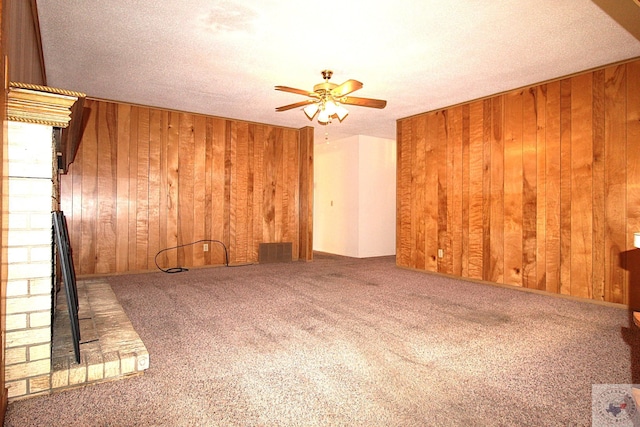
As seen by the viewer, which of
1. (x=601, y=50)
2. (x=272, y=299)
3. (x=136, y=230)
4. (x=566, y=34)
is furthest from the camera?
(x=136, y=230)

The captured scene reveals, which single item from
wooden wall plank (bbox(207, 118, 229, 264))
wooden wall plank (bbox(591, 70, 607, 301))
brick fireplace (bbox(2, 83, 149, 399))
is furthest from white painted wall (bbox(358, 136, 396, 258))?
brick fireplace (bbox(2, 83, 149, 399))

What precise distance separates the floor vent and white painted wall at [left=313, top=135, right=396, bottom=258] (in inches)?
58.5

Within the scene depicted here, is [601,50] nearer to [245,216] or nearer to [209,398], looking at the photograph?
[209,398]

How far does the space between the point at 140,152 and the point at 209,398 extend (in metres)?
4.44

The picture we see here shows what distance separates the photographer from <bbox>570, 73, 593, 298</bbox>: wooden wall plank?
3.65 m

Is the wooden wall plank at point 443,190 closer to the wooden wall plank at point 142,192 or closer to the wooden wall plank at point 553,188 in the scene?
the wooden wall plank at point 553,188

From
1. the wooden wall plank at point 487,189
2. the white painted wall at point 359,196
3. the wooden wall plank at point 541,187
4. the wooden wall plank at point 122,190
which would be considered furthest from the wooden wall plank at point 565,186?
the wooden wall plank at point 122,190

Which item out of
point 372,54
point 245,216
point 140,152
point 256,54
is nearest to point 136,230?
point 140,152

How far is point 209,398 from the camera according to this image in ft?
5.44

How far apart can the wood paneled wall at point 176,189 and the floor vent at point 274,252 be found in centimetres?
15

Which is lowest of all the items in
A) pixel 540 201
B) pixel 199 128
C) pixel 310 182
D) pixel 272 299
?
pixel 272 299

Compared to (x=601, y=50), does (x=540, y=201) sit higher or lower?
lower

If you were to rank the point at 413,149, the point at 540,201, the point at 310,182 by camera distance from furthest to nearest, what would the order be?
the point at 310,182, the point at 413,149, the point at 540,201

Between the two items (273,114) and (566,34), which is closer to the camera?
(566,34)
